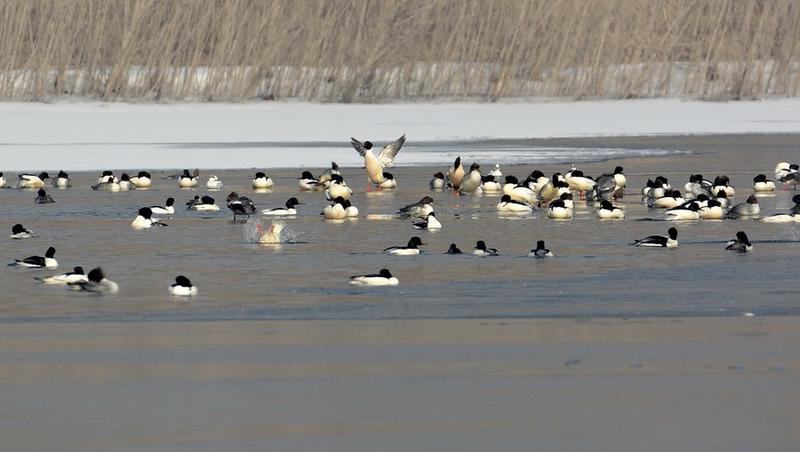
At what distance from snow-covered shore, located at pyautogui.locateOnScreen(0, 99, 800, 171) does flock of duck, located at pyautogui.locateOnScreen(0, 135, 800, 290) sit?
5191mm

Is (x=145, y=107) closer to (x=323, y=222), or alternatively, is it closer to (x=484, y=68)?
(x=484, y=68)

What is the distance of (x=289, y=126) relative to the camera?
124 ft

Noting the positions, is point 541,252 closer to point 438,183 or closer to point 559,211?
point 559,211

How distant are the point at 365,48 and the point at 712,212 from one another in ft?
86.3

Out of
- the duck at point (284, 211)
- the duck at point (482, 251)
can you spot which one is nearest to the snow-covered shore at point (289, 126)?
the duck at point (284, 211)

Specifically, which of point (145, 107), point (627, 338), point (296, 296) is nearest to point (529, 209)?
point (296, 296)

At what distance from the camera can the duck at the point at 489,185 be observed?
22.4 metres

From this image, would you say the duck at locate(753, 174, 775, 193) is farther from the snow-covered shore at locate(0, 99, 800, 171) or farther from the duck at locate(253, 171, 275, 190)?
the snow-covered shore at locate(0, 99, 800, 171)

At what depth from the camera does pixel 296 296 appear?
12.3m

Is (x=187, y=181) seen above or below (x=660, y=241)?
below

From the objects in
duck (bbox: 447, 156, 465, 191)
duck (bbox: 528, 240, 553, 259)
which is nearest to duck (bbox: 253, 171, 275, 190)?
duck (bbox: 447, 156, 465, 191)

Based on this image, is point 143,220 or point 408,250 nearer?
point 408,250

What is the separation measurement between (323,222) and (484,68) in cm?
2664

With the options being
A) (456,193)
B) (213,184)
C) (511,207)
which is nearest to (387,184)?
(456,193)
